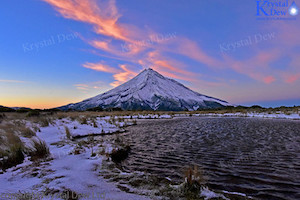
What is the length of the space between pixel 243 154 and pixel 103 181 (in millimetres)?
5688

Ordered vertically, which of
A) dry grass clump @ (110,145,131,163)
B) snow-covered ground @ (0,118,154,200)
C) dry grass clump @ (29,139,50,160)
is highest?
dry grass clump @ (29,139,50,160)

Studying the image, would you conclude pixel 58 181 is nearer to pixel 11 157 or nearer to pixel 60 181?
pixel 60 181

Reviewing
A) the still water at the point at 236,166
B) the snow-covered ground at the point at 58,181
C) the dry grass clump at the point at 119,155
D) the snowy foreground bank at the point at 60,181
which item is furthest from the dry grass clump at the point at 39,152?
the still water at the point at 236,166

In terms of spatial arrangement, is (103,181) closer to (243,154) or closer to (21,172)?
(21,172)

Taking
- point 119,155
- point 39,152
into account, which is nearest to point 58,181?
point 39,152

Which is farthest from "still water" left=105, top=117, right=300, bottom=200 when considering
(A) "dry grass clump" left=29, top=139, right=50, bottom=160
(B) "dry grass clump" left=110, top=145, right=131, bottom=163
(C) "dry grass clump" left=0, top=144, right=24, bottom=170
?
(C) "dry grass clump" left=0, top=144, right=24, bottom=170

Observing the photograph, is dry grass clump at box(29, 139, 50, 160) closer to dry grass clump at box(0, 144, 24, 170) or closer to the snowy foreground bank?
the snowy foreground bank

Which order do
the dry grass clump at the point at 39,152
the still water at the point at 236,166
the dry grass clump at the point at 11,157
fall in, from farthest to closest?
1. the dry grass clump at the point at 39,152
2. the dry grass clump at the point at 11,157
3. the still water at the point at 236,166

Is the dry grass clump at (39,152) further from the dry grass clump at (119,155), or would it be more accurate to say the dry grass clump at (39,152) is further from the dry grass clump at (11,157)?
the dry grass clump at (119,155)

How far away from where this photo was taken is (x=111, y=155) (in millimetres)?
6461

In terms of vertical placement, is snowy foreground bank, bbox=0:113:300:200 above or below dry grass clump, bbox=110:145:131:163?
above

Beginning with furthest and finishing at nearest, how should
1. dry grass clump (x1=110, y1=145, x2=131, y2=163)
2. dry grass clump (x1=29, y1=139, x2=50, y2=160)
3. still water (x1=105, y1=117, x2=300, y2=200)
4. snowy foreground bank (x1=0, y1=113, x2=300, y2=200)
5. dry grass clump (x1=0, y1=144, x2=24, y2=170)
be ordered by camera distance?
dry grass clump (x1=110, y1=145, x2=131, y2=163), dry grass clump (x1=29, y1=139, x2=50, y2=160), dry grass clump (x1=0, y1=144, x2=24, y2=170), still water (x1=105, y1=117, x2=300, y2=200), snowy foreground bank (x1=0, y1=113, x2=300, y2=200)

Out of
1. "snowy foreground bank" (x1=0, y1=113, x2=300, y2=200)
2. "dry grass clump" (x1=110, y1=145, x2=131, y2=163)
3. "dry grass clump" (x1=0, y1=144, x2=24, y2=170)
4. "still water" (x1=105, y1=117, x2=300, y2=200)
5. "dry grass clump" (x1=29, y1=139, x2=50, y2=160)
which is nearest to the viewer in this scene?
"snowy foreground bank" (x1=0, y1=113, x2=300, y2=200)

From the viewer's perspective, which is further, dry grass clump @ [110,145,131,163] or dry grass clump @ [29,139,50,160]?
dry grass clump @ [110,145,131,163]
